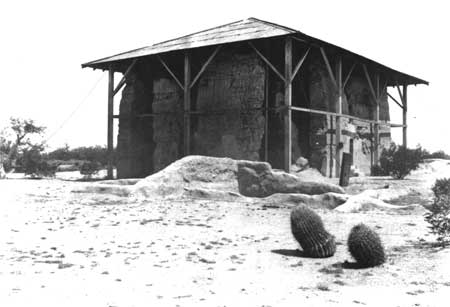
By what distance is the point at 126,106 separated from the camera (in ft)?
74.9

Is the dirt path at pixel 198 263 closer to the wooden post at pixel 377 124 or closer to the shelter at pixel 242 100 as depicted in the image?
the shelter at pixel 242 100

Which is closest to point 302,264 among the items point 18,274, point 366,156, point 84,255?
point 84,255

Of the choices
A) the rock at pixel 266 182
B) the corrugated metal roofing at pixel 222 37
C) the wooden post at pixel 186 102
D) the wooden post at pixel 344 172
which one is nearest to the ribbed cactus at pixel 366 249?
the rock at pixel 266 182

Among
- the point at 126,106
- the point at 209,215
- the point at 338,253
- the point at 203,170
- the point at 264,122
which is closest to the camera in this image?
the point at 338,253

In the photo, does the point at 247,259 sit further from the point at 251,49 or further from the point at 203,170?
the point at 251,49

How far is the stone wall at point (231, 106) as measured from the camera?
19.1m

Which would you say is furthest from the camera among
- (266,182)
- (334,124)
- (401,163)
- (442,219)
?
(401,163)

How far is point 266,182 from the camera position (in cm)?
1366

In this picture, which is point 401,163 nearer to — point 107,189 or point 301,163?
point 301,163

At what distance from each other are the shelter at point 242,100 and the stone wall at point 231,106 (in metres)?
0.04

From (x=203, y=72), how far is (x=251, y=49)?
7.17ft

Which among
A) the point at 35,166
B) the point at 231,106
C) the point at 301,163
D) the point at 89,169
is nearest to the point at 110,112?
the point at 89,169

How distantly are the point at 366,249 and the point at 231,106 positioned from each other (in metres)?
13.8

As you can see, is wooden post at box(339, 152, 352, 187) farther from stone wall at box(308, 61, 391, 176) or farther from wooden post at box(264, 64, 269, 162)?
stone wall at box(308, 61, 391, 176)
